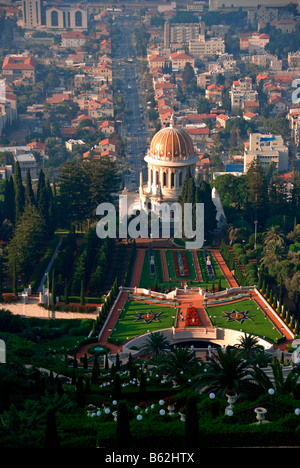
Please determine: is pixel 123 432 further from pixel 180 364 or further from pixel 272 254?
pixel 272 254

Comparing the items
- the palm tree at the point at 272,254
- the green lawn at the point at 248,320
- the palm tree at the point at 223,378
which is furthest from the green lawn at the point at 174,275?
the palm tree at the point at 223,378

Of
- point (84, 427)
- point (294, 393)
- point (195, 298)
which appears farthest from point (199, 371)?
point (195, 298)

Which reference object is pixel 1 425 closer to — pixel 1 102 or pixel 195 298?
pixel 195 298

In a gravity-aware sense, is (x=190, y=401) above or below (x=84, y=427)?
above

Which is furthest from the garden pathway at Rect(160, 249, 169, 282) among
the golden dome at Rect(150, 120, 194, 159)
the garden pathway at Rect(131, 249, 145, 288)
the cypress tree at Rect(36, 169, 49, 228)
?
the golden dome at Rect(150, 120, 194, 159)

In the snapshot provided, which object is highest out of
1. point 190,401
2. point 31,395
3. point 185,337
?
point 190,401

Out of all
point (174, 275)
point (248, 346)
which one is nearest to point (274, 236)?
point (174, 275)

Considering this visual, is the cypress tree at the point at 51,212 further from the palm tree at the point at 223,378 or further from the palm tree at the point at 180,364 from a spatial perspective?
the palm tree at the point at 223,378
